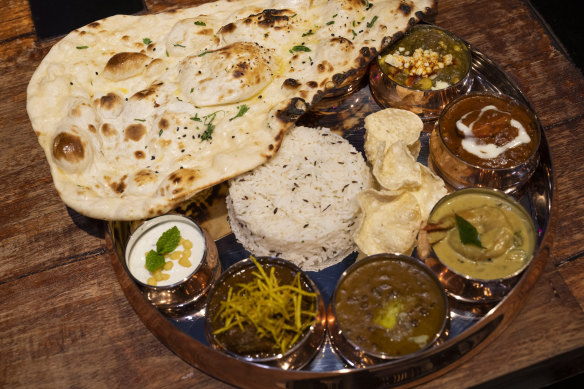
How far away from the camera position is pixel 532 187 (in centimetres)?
372

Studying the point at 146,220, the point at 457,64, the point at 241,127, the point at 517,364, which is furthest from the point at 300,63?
the point at 517,364

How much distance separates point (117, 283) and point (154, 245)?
1.31 feet

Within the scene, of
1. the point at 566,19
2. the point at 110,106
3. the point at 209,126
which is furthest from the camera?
the point at 566,19

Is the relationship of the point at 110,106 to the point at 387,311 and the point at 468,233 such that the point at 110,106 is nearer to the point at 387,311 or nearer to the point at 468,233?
the point at 387,311

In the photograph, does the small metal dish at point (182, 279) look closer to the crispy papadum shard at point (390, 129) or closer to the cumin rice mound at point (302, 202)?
the cumin rice mound at point (302, 202)

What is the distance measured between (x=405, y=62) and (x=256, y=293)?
2.06 meters

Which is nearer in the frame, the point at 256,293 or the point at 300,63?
the point at 256,293

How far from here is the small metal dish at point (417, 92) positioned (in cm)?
393

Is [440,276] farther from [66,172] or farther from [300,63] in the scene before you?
[66,172]

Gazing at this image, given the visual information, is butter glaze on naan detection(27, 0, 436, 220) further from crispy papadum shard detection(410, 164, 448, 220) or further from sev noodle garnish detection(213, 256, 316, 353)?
crispy papadum shard detection(410, 164, 448, 220)

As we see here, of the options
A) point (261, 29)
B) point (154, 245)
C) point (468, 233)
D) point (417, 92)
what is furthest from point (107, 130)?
point (468, 233)

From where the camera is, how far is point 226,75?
370cm

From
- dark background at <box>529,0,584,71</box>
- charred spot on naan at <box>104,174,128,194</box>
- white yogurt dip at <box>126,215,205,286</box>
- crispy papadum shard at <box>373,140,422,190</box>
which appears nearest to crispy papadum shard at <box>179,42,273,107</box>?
charred spot on naan at <box>104,174,128,194</box>

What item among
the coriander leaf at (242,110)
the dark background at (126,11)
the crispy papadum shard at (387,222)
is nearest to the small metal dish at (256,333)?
the crispy papadum shard at (387,222)
